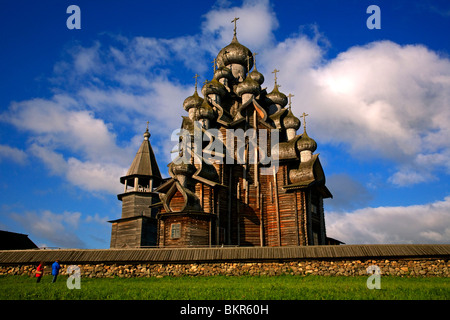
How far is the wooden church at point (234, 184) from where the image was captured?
2145 centimetres

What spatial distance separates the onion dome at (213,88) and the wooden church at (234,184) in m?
0.08

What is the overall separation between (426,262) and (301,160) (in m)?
11.9

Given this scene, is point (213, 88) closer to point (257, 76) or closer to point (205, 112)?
point (205, 112)

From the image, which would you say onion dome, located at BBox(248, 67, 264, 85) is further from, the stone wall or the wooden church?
the stone wall

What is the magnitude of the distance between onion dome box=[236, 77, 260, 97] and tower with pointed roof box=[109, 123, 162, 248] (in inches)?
403

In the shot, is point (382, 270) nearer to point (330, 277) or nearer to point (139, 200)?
point (330, 277)

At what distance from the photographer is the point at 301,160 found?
2516cm

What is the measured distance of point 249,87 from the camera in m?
27.9

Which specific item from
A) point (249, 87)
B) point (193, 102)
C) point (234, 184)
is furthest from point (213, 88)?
point (234, 184)

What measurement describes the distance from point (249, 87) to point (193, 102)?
4.51 meters

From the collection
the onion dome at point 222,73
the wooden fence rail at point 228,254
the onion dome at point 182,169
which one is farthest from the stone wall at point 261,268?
the onion dome at point 222,73

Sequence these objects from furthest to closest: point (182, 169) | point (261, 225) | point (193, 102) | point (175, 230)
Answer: point (193, 102) → point (261, 225) → point (182, 169) → point (175, 230)
